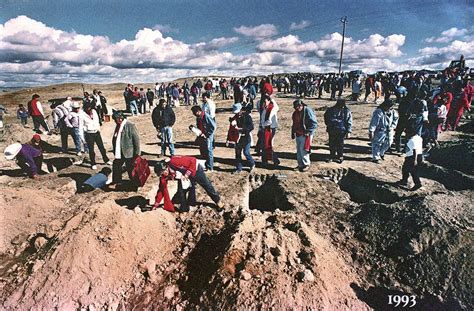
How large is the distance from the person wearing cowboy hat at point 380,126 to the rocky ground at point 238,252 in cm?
175

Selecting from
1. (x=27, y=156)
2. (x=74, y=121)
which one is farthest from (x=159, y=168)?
(x=74, y=121)

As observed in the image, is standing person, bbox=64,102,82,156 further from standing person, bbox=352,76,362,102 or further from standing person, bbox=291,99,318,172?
standing person, bbox=352,76,362,102

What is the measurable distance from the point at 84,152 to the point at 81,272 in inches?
272

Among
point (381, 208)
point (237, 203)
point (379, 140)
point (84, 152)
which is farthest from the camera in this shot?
point (84, 152)

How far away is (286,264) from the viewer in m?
4.02

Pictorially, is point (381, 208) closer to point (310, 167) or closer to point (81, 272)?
point (310, 167)

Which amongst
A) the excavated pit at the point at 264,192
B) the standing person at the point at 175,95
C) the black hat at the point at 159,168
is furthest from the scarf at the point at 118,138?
the standing person at the point at 175,95

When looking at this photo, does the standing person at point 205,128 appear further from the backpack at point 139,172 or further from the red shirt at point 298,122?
the red shirt at point 298,122

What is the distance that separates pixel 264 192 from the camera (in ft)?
24.2

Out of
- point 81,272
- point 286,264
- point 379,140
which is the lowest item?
point 81,272

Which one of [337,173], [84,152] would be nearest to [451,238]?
[337,173]

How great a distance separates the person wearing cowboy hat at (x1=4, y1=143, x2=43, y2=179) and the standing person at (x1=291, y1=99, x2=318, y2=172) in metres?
6.74

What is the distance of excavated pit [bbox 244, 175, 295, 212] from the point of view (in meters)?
6.99

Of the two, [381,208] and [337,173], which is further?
[337,173]
